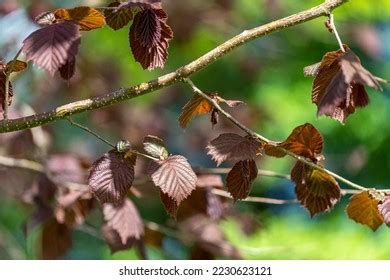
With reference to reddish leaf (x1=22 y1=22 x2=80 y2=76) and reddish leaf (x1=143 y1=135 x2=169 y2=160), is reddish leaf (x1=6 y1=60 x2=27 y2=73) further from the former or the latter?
reddish leaf (x1=143 y1=135 x2=169 y2=160)

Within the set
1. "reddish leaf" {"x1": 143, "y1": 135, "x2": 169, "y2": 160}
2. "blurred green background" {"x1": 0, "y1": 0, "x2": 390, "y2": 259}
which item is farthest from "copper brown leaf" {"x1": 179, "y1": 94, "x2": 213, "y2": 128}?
"blurred green background" {"x1": 0, "y1": 0, "x2": 390, "y2": 259}

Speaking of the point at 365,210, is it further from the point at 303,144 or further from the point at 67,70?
the point at 67,70

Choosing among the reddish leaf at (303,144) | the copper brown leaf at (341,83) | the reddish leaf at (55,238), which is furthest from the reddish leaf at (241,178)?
the reddish leaf at (55,238)

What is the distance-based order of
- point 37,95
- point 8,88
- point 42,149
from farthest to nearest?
point 37,95
point 42,149
point 8,88

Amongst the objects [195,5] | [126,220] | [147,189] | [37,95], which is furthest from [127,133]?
[126,220]

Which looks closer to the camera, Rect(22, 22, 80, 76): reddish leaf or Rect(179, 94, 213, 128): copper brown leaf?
Rect(22, 22, 80, 76): reddish leaf

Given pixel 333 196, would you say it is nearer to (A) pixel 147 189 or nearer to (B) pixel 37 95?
(A) pixel 147 189
